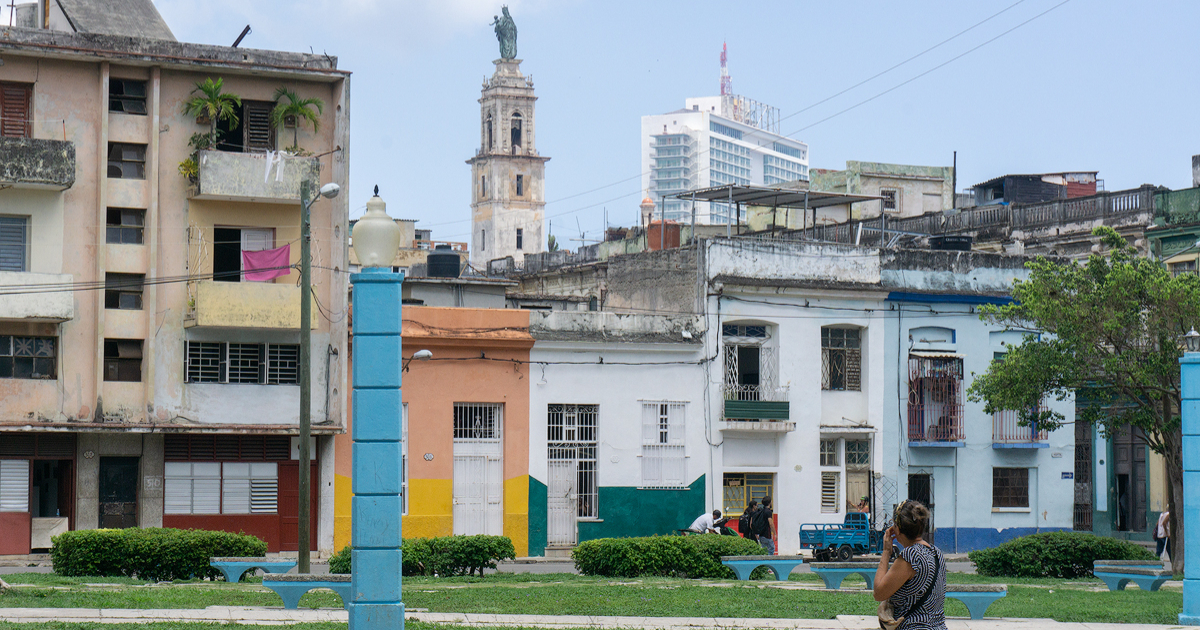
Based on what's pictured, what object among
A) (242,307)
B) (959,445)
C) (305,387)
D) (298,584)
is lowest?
(298,584)

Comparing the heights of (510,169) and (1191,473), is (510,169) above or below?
above

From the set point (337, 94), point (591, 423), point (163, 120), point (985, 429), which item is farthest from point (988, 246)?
point (163, 120)

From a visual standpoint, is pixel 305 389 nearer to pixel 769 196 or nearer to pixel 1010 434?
pixel 769 196

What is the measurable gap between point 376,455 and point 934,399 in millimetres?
27843

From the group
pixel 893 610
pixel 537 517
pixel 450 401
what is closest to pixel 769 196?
pixel 450 401

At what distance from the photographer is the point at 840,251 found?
3772 cm

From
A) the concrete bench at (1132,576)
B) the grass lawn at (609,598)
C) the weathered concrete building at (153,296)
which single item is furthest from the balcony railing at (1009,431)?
the weathered concrete building at (153,296)

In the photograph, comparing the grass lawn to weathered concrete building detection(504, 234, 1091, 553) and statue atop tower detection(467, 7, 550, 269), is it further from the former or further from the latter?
statue atop tower detection(467, 7, 550, 269)

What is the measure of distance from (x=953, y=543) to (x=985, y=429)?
314 cm

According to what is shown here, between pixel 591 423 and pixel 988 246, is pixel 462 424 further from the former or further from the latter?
pixel 988 246

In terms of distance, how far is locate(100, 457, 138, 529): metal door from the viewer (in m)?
32.2

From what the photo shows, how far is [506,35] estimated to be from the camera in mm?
116250

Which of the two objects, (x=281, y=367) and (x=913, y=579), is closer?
(x=913, y=579)

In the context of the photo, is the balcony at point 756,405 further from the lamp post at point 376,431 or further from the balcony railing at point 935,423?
the lamp post at point 376,431
